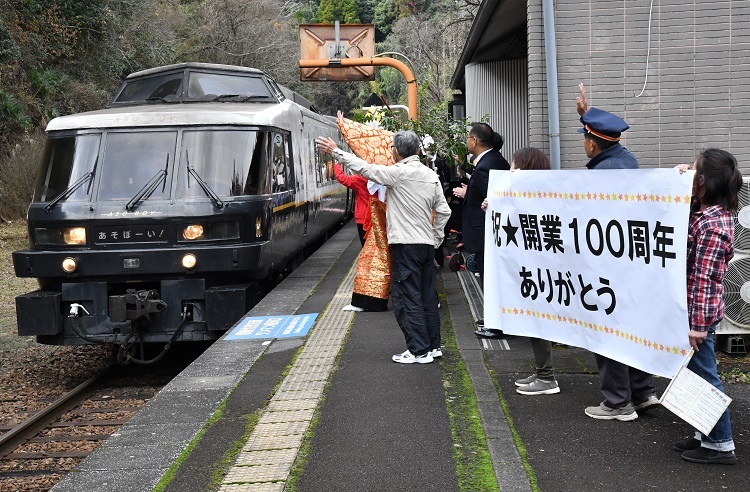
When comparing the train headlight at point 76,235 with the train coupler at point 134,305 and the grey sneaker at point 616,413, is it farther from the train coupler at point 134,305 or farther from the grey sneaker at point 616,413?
the grey sneaker at point 616,413

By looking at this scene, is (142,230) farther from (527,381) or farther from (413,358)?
(527,381)

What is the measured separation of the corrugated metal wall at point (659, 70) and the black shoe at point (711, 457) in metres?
3.71

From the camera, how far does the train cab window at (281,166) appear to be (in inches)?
417

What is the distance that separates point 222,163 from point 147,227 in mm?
1020

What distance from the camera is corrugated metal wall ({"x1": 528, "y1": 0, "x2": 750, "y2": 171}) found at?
8125 mm

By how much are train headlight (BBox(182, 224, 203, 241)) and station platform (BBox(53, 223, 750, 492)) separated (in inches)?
59.1

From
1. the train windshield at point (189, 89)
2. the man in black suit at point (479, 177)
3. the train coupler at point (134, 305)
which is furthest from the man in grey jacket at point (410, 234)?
the train windshield at point (189, 89)

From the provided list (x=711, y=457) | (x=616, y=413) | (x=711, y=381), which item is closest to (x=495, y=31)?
(x=616, y=413)

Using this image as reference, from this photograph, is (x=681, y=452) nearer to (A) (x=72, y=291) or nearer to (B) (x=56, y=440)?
(B) (x=56, y=440)

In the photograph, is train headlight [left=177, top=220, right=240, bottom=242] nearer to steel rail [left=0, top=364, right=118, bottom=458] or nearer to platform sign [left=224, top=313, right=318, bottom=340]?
platform sign [left=224, top=313, right=318, bottom=340]

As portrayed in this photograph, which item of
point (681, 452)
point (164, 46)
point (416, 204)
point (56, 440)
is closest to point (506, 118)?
point (416, 204)

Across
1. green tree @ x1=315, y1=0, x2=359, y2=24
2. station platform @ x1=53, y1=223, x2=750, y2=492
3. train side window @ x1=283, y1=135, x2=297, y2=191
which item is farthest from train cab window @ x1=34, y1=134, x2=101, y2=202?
green tree @ x1=315, y1=0, x2=359, y2=24

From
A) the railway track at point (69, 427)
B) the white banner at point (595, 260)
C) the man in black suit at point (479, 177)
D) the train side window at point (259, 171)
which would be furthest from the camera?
the train side window at point (259, 171)

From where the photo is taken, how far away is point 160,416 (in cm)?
623
